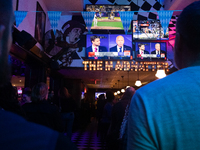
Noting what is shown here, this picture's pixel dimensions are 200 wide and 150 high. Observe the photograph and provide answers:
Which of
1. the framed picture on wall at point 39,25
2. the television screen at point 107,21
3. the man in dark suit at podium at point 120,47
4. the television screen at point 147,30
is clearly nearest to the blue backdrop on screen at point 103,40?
the man in dark suit at podium at point 120,47

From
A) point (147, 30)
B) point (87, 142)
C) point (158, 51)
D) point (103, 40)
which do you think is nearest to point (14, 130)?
point (87, 142)

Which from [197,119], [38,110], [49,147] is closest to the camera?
[49,147]

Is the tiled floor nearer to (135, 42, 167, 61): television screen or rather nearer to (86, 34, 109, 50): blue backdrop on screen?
(135, 42, 167, 61): television screen

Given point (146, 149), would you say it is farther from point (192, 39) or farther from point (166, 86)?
point (192, 39)

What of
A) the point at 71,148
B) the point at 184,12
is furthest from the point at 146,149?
the point at 184,12

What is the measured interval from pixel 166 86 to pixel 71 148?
399 mm

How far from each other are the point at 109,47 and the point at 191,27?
19.6 feet

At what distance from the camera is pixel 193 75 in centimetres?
62

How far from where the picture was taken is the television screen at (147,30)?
21.8ft

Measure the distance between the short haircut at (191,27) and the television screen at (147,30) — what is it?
6203 mm

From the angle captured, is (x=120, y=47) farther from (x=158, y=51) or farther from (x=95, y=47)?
(x=158, y=51)

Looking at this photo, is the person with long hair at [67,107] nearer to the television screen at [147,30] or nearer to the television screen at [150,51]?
the television screen at [150,51]

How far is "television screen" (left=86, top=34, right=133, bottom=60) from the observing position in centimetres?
638

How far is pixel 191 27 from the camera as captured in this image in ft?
2.16
